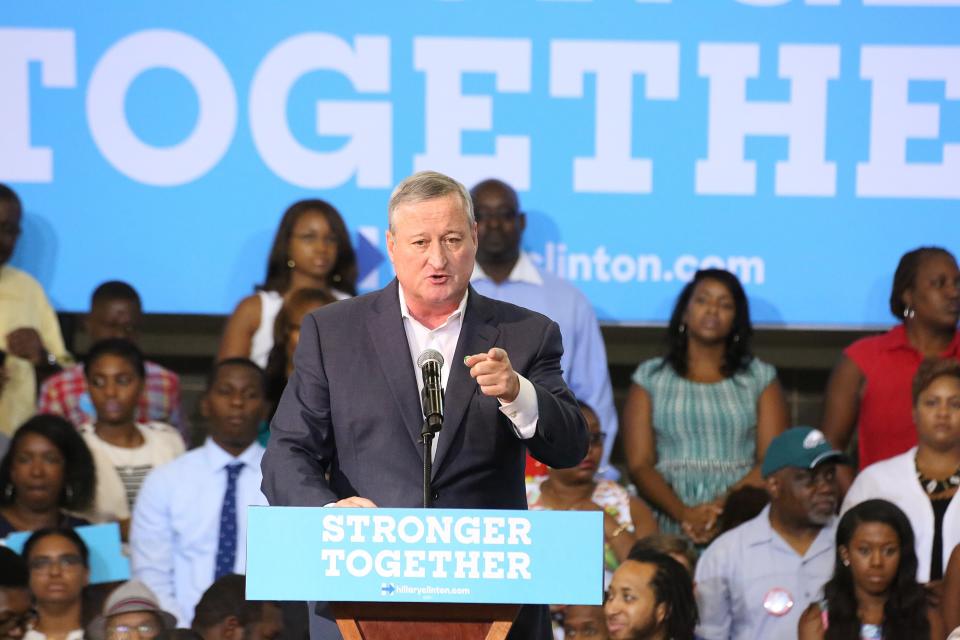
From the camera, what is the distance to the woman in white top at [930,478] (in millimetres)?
5016

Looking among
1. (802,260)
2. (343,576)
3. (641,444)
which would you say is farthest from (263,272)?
(343,576)

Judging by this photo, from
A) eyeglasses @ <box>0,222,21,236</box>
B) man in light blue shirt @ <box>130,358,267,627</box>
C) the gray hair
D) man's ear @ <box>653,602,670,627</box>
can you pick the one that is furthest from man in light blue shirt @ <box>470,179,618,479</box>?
the gray hair

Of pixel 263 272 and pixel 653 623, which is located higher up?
pixel 263 272

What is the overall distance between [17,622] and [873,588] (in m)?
2.72

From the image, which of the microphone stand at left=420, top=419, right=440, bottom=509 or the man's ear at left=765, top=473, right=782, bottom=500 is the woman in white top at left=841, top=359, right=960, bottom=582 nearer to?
the man's ear at left=765, top=473, right=782, bottom=500

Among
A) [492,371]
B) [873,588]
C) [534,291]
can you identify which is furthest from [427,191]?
[534,291]

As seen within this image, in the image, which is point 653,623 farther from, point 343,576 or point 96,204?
point 96,204

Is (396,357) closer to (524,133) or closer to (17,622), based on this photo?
(17,622)

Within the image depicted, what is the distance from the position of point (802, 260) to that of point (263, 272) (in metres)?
2.32

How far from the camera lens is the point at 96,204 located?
21.1ft

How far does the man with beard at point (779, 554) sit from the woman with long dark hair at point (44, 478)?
7.28ft

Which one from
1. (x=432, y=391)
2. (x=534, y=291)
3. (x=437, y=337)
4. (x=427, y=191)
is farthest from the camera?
(x=534, y=291)

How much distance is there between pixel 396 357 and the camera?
2973 mm

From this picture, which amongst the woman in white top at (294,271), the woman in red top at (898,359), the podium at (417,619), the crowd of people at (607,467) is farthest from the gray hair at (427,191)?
the woman in red top at (898,359)
